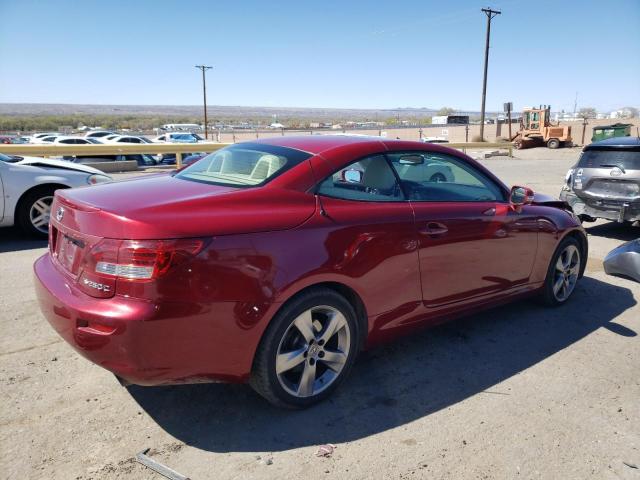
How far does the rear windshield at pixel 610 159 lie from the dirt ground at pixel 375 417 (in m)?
4.05

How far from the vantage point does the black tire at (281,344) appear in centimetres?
270

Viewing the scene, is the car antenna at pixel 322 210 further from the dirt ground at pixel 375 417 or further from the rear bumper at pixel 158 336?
the dirt ground at pixel 375 417

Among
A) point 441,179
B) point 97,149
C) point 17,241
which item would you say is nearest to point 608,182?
point 441,179

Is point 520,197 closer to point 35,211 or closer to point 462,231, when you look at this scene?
point 462,231

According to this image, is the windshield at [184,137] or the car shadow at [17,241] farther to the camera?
the windshield at [184,137]

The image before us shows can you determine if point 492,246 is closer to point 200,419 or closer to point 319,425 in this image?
point 319,425

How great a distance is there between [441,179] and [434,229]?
0.70 m

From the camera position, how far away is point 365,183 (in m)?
3.28

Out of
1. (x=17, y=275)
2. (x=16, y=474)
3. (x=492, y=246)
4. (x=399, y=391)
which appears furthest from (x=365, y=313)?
(x=17, y=275)

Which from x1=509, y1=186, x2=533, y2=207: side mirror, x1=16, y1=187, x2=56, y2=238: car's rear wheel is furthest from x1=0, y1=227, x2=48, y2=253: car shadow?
x1=509, y1=186, x2=533, y2=207: side mirror

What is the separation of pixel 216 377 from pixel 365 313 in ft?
3.28

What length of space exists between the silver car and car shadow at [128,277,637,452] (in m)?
3.43

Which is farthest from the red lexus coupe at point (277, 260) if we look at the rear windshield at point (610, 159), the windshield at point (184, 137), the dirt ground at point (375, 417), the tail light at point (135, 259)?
the windshield at point (184, 137)

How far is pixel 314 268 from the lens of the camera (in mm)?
2746
